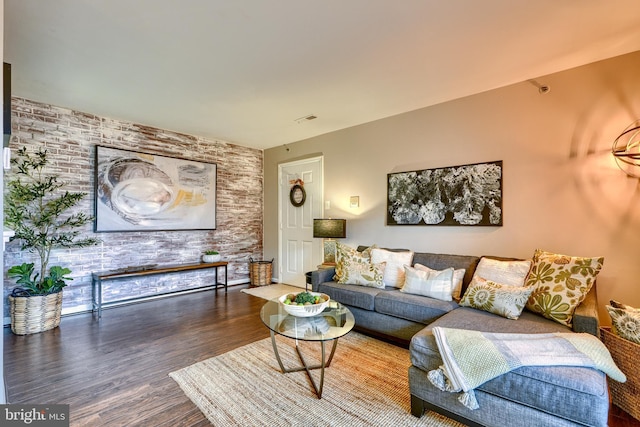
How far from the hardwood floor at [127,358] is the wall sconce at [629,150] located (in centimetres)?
190

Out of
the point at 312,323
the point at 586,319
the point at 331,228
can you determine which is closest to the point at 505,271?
the point at 586,319

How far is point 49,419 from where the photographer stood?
Answer: 163 cm

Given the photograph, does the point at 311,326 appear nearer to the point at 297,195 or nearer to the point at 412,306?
the point at 412,306

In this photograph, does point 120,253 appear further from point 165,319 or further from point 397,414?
point 397,414

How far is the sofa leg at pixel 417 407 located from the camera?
1774mm

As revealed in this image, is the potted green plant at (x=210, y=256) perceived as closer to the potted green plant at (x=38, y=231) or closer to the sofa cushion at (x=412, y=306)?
the potted green plant at (x=38, y=231)

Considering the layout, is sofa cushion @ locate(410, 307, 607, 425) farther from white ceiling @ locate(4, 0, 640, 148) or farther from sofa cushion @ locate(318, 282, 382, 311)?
white ceiling @ locate(4, 0, 640, 148)

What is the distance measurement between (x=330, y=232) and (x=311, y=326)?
215cm

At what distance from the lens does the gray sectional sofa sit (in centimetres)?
140

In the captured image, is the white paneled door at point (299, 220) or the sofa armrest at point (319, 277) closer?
the sofa armrest at point (319, 277)

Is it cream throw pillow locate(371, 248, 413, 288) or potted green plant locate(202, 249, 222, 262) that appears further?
potted green plant locate(202, 249, 222, 262)

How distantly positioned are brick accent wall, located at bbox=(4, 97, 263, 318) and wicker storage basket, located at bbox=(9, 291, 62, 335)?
431 millimetres

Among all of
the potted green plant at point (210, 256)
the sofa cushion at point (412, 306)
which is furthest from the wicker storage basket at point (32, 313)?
the sofa cushion at point (412, 306)

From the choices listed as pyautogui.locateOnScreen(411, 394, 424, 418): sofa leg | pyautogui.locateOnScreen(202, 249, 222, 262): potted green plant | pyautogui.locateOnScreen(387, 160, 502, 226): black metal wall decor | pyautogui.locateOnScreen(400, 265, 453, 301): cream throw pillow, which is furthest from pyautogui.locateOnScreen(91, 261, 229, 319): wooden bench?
pyautogui.locateOnScreen(411, 394, 424, 418): sofa leg
